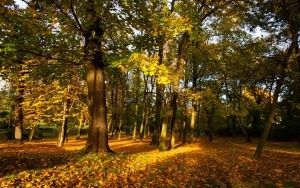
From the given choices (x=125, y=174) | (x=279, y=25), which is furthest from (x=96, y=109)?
(x=279, y=25)

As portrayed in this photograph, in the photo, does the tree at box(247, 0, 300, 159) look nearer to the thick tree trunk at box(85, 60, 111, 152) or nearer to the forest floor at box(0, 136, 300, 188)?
the forest floor at box(0, 136, 300, 188)

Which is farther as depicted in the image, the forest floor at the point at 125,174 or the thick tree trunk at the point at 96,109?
the thick tree trunk at the point at 96,109

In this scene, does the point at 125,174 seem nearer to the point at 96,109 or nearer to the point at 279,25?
the point at 96,109

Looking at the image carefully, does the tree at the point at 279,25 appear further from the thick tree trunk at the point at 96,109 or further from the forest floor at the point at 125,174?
the thick tree trunk at the point at 96,109

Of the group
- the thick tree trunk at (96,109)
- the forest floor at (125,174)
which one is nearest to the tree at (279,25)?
the forest floor at (125,174)

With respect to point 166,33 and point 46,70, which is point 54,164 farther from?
point 166,33

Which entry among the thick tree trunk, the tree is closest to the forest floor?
the thick tree trunk

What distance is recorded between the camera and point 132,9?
11094 mm

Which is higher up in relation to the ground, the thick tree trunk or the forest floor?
the thick tree trunk

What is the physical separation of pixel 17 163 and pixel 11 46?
13.3ft

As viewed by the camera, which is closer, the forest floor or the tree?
the forest floor

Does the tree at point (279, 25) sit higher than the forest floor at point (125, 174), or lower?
higher

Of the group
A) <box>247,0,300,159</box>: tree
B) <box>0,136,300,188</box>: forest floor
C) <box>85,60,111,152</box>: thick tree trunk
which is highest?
<box>247,0,300,159</box>: tree

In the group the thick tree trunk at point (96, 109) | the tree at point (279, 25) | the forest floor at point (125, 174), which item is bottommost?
the forest floor at point (125, 174)
